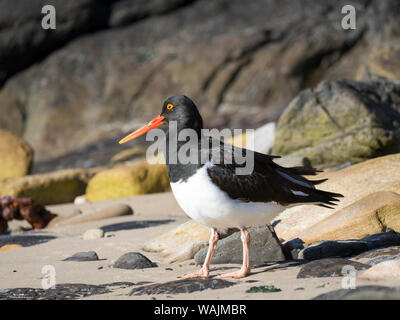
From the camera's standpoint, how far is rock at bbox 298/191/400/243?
16.7ft

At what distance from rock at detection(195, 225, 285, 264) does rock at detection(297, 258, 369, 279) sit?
2.86ft

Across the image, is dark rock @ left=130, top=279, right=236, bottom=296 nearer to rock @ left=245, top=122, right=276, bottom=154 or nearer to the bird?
the bird

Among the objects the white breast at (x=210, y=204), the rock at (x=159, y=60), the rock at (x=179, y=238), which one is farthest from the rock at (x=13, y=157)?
the white breast at (x=210, y=204)

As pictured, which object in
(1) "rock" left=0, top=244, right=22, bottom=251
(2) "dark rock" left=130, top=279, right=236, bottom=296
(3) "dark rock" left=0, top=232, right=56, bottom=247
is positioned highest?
(3) "dark rock" left=0, top=232, right=56, bottom=247

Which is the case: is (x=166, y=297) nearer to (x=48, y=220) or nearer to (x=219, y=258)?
(x=219, y=258)

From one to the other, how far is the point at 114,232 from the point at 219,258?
210 centimetres

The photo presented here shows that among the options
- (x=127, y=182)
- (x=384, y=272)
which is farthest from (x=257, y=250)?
(x=127, y=182)

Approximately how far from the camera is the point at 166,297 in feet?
11.7

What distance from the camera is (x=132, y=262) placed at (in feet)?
16.1

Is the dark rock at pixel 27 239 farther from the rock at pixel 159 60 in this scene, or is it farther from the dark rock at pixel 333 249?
the rock at pixel 159 60

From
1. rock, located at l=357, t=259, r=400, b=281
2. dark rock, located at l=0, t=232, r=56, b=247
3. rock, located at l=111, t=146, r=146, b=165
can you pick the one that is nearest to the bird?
rock, located at l=357, t=259, r=400, b=281

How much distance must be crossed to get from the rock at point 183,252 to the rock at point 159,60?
554 inches

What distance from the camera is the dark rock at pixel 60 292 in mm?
3837

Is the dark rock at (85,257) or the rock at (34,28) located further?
the rock at (34,28)
